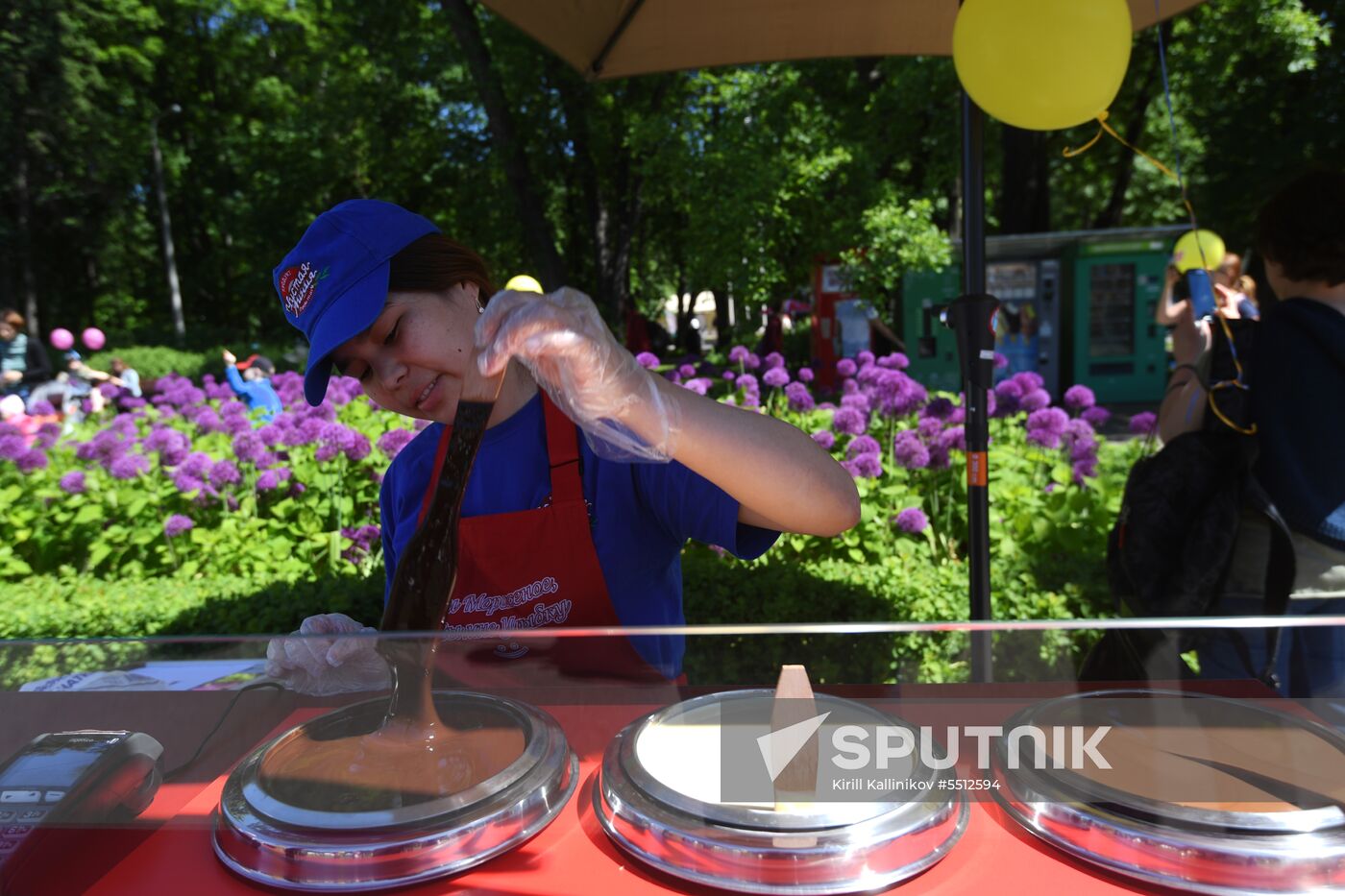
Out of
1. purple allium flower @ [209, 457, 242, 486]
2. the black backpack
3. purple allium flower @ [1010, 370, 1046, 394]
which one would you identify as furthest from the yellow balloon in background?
purple allium flower @ [209, 457, 242, 486]

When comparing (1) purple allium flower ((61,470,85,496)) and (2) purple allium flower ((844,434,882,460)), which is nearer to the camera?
(2) purple allium flower ((844,434,882,460))

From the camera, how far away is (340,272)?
136 centimetres

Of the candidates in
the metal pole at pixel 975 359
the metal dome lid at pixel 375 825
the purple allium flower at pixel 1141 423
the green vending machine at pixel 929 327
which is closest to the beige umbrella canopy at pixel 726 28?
the metal pole at pixel 975 359

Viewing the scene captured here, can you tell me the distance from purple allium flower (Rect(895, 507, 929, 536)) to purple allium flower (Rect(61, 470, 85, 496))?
3573 mm

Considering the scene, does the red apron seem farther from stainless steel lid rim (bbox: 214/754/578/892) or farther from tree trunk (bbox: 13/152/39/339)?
tree trunk (bbox: 13/152/39/339)

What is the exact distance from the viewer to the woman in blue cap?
1.04 m

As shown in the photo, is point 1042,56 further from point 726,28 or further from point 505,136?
point 505,136

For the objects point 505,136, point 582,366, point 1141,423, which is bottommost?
point 1141,423

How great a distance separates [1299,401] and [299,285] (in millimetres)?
2191

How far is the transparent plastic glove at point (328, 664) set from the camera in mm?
1012

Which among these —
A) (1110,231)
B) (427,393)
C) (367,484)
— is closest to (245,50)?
(1110,231)

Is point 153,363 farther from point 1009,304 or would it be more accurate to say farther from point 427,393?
point 427,393

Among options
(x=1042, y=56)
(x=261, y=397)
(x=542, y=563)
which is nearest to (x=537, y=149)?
(x=261, y=397)

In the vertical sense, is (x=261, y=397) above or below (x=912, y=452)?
above
